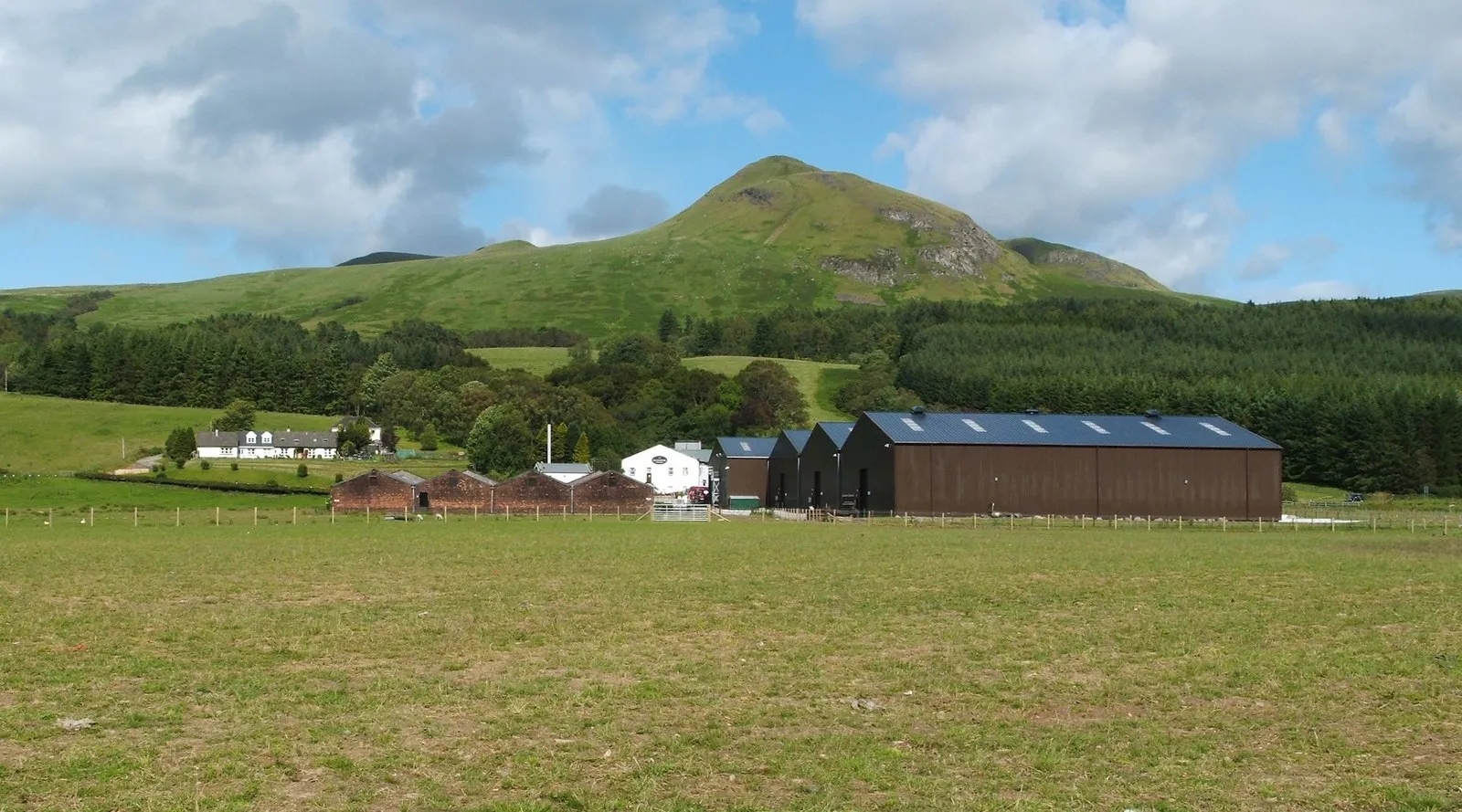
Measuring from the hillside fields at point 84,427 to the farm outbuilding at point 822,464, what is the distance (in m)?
67.8

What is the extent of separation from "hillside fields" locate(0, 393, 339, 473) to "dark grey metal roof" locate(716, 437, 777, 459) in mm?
58880

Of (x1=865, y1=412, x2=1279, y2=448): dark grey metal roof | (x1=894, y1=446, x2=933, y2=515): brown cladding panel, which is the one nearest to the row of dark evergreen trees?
(x1=865, y1=412, x2=1279, y2=448): dark grey metal roof

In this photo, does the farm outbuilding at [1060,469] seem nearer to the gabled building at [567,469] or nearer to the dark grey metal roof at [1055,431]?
the dark grey metal roof at [1055,431]

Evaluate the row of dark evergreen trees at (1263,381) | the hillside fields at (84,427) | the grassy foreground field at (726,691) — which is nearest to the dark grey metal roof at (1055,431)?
the grassy foreground field at (726,691)

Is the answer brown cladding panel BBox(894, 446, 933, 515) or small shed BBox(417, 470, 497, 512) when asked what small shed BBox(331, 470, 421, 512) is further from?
brown cladding panel BBox(894, 446, 933, 515)

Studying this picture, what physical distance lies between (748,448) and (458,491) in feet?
102

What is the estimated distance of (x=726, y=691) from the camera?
558 inches

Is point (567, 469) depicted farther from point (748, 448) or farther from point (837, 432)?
Answer: point (837, 432)

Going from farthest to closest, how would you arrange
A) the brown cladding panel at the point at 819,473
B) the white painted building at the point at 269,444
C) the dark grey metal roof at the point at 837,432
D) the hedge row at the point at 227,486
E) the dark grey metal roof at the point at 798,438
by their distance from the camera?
the white painted building at the point at 269,444 < the dark grey metal roof at the point at 798,438 < the hedge row at the point at 227,486 < the brown cladding panel at the point at 819,473 < the dark grey metal roof at the point at 837,432

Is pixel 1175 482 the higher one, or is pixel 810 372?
pixel 810 372

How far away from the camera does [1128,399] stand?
465 feet

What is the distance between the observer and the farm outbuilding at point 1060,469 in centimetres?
7206

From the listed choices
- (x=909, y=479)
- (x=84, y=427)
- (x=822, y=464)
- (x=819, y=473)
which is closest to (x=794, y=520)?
(x=909, y=479)

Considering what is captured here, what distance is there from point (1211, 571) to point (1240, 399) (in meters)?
115
